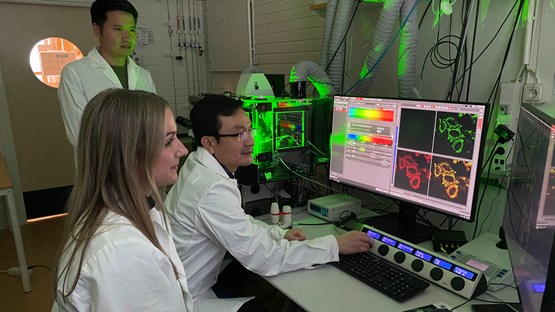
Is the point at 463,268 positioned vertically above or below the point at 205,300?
above

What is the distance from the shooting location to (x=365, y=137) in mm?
1596

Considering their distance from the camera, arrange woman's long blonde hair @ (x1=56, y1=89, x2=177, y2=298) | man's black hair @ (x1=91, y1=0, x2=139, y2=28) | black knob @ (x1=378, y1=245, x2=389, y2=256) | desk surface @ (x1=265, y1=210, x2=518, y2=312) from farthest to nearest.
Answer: man's black hair @ (x1=91, y1=0, x2=139, y2=28) < black knob @ (x1=378, y1=245, x2=389, y2=256) < desk surface @ (x1=265, y1=210, x2=518, y2=312) < woman's long blonde hair @ (x1=56, y1=89, x2=177, y2=298)

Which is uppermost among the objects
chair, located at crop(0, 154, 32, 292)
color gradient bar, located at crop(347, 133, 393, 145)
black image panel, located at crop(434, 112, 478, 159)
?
black image panel, located at crop(434, 112, 478, 159)

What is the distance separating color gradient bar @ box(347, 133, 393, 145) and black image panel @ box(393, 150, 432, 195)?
0.06m

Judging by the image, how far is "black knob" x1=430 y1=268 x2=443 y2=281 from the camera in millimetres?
1170

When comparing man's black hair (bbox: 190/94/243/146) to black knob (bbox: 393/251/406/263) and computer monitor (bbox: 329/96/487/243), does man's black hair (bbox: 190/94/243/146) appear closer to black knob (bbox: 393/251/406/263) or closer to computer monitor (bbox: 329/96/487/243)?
computer monitor (bbox: 329/96/487/243)

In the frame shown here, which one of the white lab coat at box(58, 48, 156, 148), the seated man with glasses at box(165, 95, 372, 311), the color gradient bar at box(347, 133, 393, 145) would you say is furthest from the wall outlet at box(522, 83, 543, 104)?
the white lab coat at box(58, 48, 156, 148)

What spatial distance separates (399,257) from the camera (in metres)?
1.28

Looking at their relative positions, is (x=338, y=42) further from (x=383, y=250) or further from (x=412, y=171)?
(x=383, y=250)

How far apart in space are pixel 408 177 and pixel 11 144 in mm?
3820

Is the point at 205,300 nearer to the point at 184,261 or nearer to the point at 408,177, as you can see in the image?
the point at 184,261

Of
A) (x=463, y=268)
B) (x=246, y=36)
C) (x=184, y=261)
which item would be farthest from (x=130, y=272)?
(x=246, y=36)

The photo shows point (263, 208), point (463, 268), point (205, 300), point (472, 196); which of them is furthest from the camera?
point (263, 208)

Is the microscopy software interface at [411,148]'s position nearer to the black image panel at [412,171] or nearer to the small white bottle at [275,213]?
the black image panel at [412,171]
